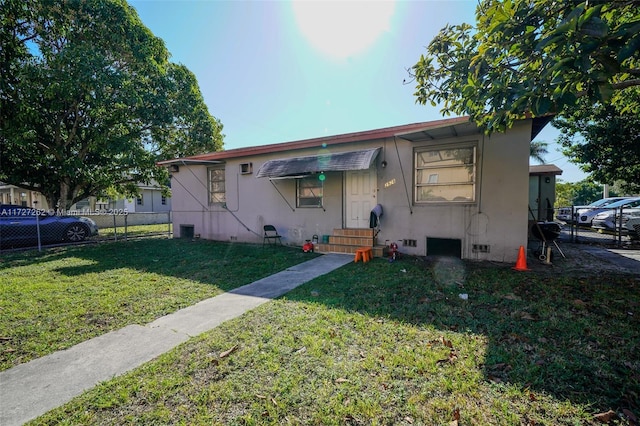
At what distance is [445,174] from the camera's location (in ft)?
24.2

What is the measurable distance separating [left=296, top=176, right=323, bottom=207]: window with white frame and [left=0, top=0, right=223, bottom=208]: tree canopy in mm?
8933

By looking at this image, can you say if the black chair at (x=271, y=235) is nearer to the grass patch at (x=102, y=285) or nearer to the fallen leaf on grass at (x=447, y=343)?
the grass patch at (x=102, y=285)

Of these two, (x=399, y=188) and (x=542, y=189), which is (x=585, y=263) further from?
(x=542, y=189)

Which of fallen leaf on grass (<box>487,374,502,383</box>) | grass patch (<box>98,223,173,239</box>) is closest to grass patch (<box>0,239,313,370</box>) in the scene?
grass patch (<box>98,223,173,239</box>)

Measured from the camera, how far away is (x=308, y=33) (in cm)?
782

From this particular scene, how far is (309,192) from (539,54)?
6764 millimetres

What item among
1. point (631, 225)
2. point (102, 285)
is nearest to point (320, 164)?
point (102, 285)

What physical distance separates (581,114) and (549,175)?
2.95 m

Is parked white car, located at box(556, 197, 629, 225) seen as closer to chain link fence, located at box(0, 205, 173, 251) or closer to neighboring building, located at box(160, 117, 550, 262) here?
neighboring building, located at box(160, 117, 550, 262)

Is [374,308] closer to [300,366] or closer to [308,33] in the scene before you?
[300,366]

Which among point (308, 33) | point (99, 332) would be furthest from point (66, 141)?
point (99, 332)

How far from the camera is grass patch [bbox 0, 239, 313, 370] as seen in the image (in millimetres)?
3500

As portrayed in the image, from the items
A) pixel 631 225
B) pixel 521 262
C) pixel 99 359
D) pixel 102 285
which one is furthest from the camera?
pixel 631 225

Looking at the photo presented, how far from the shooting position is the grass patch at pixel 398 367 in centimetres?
209
